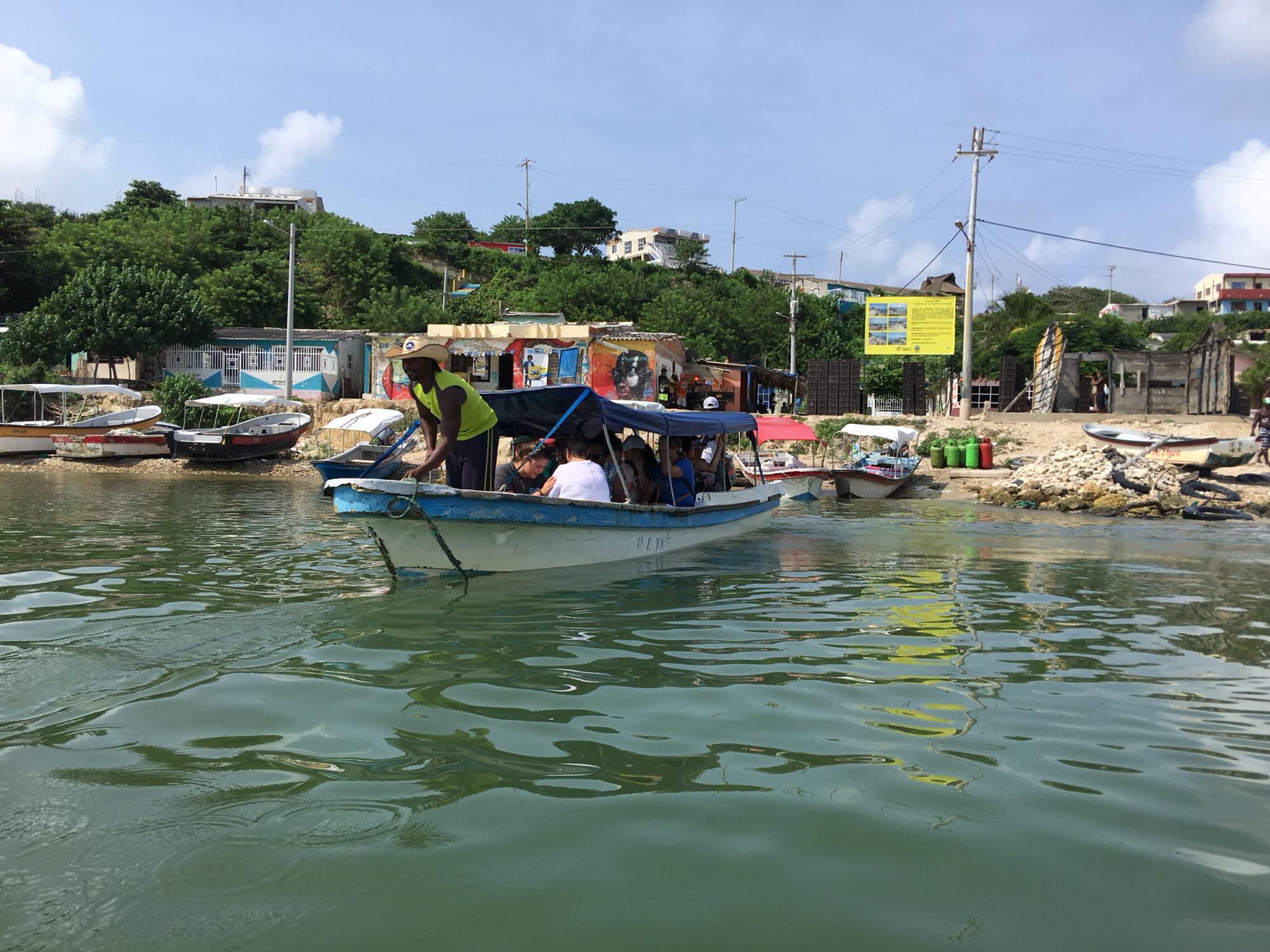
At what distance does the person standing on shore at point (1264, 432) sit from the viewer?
21.6 metres

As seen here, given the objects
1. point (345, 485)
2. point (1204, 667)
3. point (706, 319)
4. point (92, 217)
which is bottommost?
point (1204, 667)

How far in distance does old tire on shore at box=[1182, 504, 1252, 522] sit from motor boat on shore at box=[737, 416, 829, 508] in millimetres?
7920

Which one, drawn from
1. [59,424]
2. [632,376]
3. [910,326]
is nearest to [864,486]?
[632,376]

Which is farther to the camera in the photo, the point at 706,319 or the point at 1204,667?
the point at 706,319

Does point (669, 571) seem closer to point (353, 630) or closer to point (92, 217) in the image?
point (353, 630)

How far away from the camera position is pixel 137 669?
15.9 ft

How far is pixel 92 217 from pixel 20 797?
61.1 metres

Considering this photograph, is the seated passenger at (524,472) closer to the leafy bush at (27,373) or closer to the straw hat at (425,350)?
the straw hat at (425,350)

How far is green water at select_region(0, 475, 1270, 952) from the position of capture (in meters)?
2.47

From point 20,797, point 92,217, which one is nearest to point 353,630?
point 20,797

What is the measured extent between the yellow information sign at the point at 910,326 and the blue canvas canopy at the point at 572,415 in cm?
2589

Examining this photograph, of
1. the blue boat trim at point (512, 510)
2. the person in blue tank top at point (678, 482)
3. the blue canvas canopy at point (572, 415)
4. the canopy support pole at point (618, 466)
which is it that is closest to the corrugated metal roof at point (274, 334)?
the blue canvas canopy at point (572, 415)

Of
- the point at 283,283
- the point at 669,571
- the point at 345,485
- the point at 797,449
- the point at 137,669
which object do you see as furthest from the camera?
the point at 283,283

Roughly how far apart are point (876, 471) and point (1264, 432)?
9565 mm
